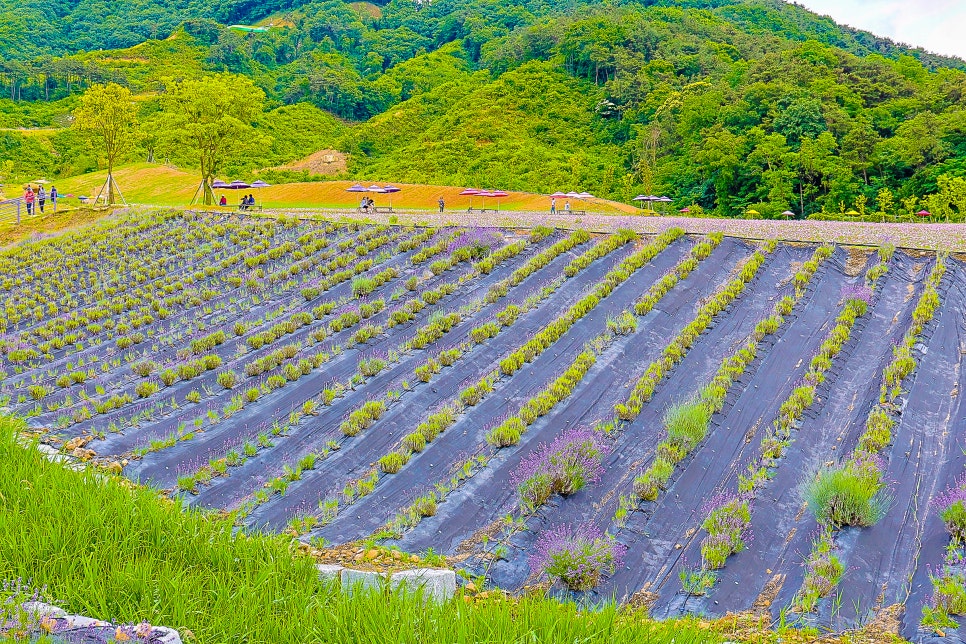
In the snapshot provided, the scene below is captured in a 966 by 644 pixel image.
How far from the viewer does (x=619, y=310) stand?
43.8 feet

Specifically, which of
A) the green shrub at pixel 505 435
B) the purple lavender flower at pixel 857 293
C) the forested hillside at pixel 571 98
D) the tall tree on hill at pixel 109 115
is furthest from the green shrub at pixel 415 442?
the forested hillside at pixel 571 98

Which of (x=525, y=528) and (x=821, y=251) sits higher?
(x=821, y=251)

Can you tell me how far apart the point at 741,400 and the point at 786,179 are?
37.6 metres

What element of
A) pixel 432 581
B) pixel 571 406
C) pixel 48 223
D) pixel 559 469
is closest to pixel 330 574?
pixel 432 581

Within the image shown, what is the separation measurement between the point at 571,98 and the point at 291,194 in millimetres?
30750

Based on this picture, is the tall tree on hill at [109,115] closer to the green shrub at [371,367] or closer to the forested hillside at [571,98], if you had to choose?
the green shrub at [371,367]

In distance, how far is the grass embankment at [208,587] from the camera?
161 inches

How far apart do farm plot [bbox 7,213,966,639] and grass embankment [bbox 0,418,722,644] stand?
262 cm

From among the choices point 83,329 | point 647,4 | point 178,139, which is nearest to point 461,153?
point 178,139

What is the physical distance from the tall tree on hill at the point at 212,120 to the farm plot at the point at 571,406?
14.7 m

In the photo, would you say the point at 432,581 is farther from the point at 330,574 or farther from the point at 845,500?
the point at 845,500

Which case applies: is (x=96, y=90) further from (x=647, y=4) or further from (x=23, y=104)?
(x=647, y=4)

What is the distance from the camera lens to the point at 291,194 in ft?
160

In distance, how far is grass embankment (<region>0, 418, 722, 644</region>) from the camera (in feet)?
13.4
